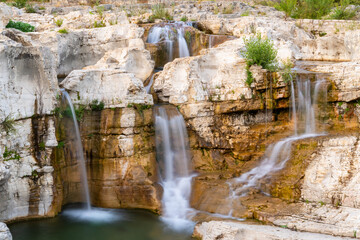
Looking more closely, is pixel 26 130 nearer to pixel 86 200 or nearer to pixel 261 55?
pixel 86 200

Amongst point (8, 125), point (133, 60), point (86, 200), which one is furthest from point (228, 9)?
point (8, 125)

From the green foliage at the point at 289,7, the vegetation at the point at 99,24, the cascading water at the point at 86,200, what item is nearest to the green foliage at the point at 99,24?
the vegetation at the point at 99,24

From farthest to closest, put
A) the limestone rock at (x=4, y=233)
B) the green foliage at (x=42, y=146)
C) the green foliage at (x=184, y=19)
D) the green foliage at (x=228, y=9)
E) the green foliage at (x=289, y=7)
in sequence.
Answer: the green foliage at (x=228, y=9) → the green foliage at (x=289, y=7) → the green foliage at (x=184, y=19) → the green foliage at (x=42, y=146) → the limestone rock at (x=4, y=233)

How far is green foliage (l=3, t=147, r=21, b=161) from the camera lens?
873 cm

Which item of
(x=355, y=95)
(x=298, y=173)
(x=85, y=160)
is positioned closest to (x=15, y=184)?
(x=85, y=160)

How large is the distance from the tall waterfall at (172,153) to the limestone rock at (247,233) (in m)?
1.96

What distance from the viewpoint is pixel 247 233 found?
7.89 m

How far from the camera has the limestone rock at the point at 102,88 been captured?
33.9 ft

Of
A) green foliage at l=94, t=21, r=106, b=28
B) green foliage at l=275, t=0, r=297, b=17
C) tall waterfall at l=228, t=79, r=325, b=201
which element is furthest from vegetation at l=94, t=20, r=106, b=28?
green foliage at l=275, t=0, r=297, b=17

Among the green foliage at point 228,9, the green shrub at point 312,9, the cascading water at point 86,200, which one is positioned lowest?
the cascading water at point 86,200

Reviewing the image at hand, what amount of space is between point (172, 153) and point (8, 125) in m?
4.57

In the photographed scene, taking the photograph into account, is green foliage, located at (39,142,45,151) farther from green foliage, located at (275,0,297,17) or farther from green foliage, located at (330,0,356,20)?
green foliage, located at (330,0,356,20)

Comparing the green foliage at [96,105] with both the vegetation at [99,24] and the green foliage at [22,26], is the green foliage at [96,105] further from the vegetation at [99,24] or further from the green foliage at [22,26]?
the green foliage at [22,26]

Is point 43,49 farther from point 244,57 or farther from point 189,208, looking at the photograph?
point 244,57
